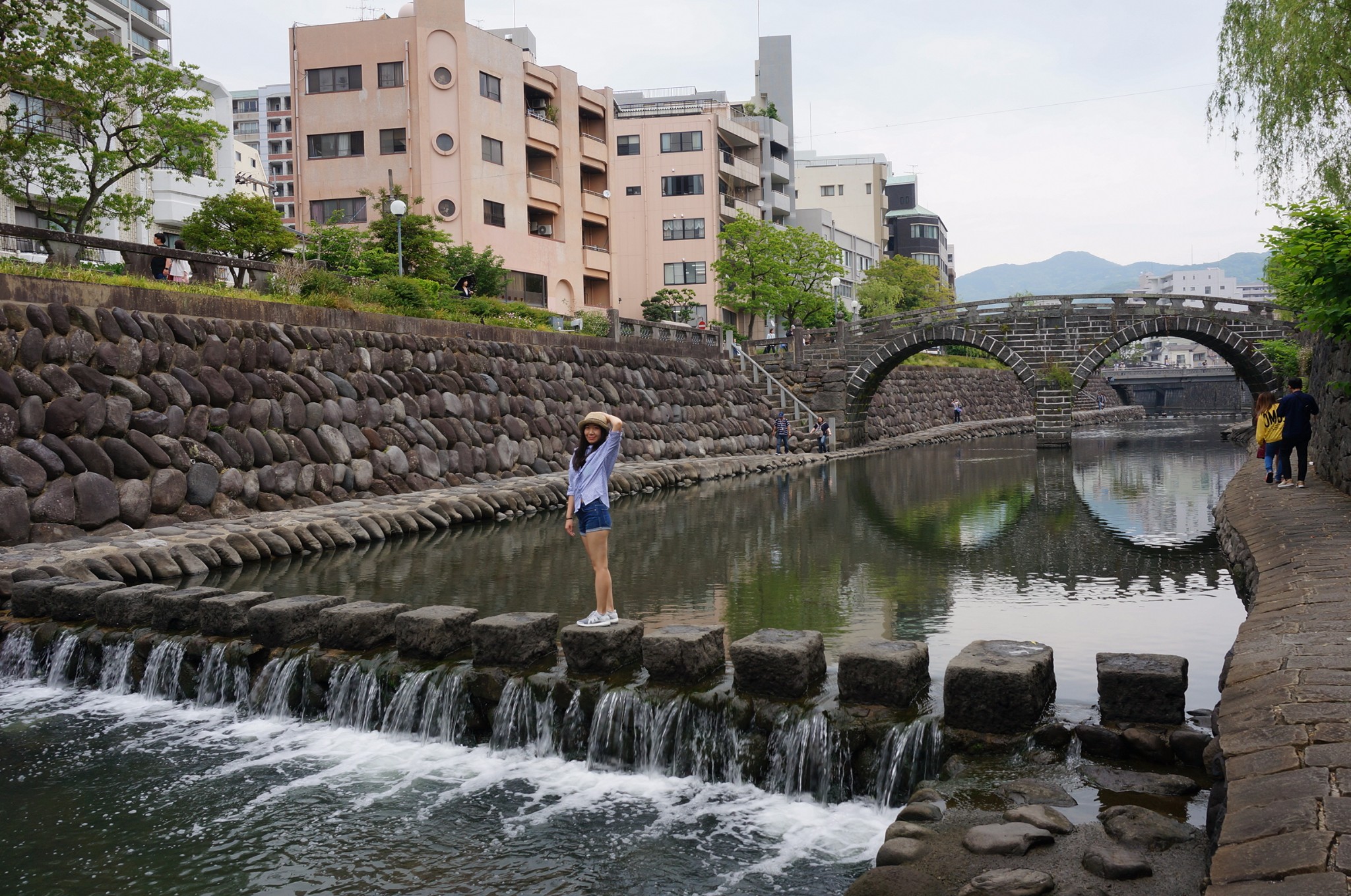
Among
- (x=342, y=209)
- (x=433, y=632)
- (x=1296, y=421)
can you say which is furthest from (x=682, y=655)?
(x=342, y=209)

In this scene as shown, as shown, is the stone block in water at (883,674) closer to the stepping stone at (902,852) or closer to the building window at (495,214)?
the stepping stone at (902,852)

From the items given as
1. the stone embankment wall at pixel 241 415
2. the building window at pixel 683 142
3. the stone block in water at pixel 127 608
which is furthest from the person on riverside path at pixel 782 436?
the stone block in water at pixel 127 608

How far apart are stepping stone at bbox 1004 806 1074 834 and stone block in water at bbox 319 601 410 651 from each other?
5431 millimetres

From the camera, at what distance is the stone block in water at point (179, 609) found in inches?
376

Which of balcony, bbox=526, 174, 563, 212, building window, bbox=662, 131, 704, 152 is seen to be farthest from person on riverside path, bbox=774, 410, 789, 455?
building window, bbox=662, 131, 704, 152

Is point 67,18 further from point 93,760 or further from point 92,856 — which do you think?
point 92,856

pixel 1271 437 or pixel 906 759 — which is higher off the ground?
pixel 1271 437

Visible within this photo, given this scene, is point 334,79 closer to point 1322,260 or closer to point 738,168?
point 738,168

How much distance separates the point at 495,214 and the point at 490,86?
16.3 feet

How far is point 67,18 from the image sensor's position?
25.2m

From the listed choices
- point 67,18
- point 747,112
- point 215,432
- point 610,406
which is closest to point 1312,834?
point 215,432

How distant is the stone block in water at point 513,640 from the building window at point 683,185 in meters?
48.9

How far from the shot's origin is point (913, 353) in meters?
43.4

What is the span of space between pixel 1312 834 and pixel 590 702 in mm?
4751
